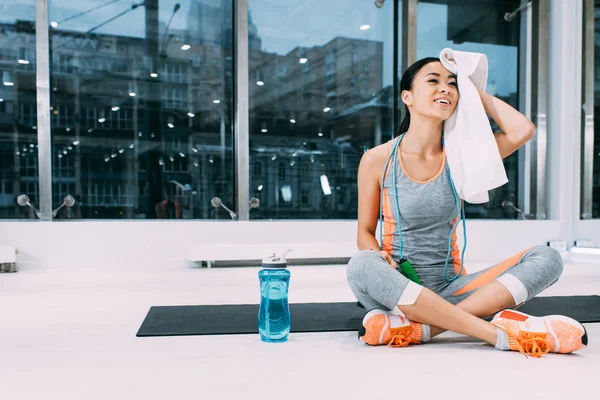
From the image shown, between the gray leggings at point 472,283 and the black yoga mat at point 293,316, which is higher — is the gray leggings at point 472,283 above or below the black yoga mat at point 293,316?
above

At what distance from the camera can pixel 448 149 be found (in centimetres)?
186

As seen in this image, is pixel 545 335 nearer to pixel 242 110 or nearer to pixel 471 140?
pixel 471 140

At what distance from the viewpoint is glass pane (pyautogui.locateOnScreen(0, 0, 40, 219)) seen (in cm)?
376

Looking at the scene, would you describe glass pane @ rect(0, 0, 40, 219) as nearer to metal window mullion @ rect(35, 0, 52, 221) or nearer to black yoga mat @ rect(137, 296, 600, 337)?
metal window mullion @ rect(35, 0, 52, 221)

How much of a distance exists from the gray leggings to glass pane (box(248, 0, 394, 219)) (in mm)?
2542

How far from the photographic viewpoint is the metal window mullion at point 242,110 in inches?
162

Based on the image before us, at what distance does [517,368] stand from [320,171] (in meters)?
3.02

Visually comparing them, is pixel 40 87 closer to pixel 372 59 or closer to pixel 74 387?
pixel 372 59

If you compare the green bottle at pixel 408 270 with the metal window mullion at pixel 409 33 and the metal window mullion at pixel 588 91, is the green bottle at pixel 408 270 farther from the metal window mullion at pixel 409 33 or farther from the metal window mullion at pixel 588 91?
the metal window mullion at pixel 588 91

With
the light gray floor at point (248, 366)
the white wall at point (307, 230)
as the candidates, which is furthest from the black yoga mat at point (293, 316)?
the white wall at point (307, 230)

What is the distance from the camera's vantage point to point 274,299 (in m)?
1.65

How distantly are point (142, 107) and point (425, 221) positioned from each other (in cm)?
281

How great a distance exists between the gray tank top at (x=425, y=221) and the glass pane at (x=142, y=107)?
2499mm

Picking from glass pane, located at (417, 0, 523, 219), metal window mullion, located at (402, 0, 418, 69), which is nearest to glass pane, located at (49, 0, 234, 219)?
metal window mullion, located at (402, 0, 418, 69)
